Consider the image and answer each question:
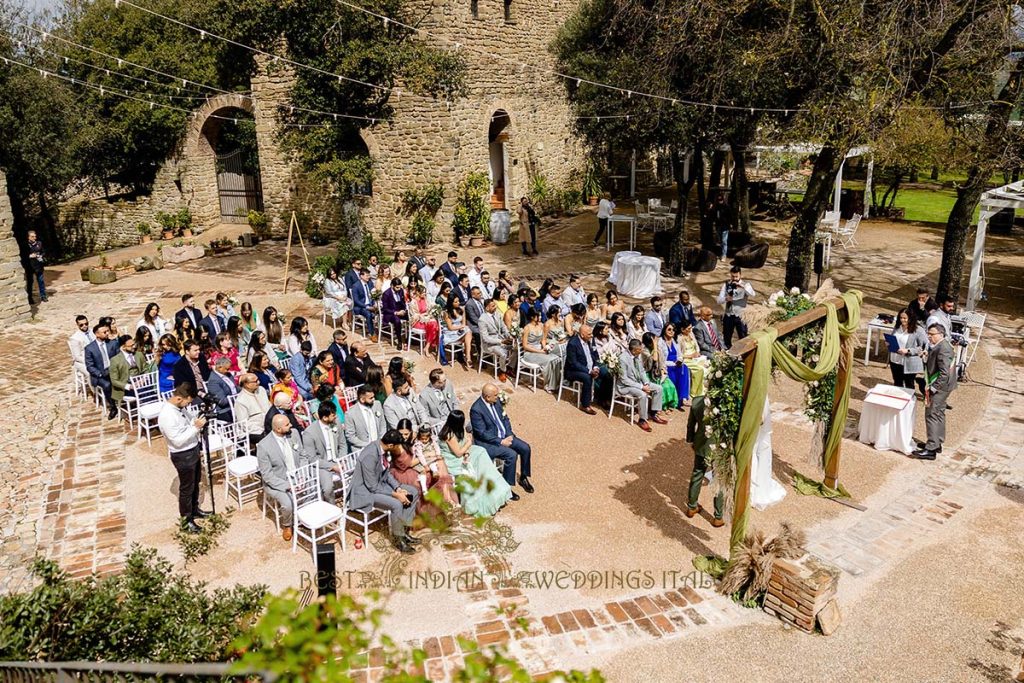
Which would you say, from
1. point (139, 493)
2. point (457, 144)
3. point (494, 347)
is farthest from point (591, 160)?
point (139, 493)

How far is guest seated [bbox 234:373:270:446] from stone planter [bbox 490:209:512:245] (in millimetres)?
12098

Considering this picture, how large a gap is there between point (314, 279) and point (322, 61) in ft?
16.4

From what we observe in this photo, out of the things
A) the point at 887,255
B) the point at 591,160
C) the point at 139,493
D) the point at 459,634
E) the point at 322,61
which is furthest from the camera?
→ the point at 591,160

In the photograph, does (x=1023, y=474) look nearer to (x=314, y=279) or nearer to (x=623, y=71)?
(x=623, y=71)

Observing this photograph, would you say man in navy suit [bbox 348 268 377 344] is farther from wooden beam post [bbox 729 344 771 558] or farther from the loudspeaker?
wooden beam post [bbox 729 344 771 558]

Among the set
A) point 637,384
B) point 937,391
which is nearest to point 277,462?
point 637,384

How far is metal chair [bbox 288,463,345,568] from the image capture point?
671cm

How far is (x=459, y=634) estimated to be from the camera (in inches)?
232

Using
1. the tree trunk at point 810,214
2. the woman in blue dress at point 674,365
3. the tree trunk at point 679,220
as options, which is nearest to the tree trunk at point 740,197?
the tree trunk at point 679,220

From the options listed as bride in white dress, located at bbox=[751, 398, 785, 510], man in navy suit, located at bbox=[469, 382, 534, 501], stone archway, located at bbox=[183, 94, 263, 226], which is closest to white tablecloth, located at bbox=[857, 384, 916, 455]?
bride in white dress, located at bbox=[751, 398, 785, 510]

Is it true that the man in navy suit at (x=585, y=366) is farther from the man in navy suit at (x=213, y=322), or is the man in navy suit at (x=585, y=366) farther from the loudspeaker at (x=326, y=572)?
the man in navy suit at (x=213, y=322)

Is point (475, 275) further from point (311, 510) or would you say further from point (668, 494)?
point (311, 510)

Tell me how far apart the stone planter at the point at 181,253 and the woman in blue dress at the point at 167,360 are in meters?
11.3

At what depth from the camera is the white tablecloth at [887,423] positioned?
889 centimetres
